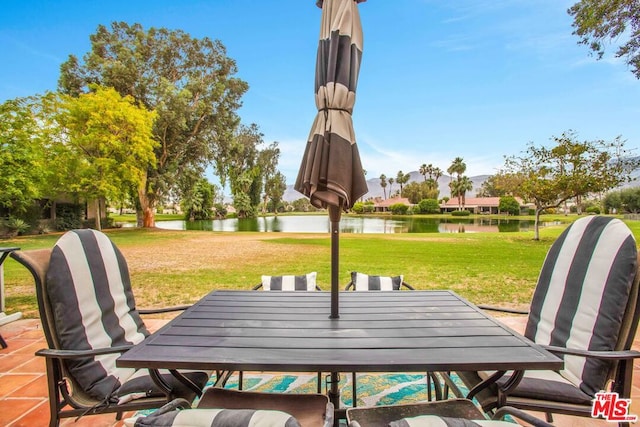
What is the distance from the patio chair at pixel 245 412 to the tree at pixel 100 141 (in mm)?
15254

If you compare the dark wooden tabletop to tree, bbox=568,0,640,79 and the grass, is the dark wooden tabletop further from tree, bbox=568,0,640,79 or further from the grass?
tree, bbox=568,0,640,79

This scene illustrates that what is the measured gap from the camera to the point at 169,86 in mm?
17703

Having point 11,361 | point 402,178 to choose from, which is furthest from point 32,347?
point 402,178

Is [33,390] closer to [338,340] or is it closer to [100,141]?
[338,340]

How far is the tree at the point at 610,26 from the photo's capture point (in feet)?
16.1

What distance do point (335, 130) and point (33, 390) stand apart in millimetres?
2617

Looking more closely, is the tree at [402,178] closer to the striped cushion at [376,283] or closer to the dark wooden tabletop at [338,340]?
the striped cushion at [376,283]

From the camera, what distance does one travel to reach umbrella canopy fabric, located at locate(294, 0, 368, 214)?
1604mm

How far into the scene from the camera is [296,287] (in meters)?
2.67

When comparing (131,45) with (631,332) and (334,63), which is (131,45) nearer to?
(334,63)

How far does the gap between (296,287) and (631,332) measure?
1.99 metres

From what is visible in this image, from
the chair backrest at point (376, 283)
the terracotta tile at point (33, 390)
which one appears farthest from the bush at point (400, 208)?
the terracotta tile at point (33, 390)

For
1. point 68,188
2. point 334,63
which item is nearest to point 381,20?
point 334,63

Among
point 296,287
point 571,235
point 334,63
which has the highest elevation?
point 334,63
